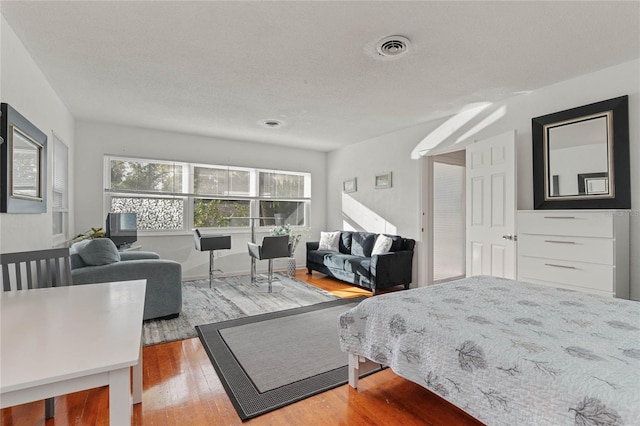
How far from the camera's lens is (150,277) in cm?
312

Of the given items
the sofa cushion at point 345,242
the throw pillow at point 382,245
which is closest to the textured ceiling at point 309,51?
the throw pillow at point 382,245

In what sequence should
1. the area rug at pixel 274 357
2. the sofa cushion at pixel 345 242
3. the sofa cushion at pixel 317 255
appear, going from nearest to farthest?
1. the area rug at pixel 274 357
2. the sofa cushion at pixel 317 255
3. the sofa cushion at pixel 345 242

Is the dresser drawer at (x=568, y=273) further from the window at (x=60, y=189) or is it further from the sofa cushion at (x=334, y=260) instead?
the window at (x=60, y=189)

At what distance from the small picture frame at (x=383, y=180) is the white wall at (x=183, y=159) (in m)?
1.66

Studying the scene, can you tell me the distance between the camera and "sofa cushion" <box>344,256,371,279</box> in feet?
14.5

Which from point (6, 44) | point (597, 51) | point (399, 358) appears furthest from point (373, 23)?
point (6, 44)

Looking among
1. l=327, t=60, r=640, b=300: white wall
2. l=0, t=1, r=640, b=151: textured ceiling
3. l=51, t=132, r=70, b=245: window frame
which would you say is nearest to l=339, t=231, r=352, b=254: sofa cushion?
l=327, t=60, r=640, b=300: white wall

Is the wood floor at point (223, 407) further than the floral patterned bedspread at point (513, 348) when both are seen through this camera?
Yes

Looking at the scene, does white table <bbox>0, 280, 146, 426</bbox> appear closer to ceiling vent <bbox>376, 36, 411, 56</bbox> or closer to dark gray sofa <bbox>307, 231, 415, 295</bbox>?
ceiling vent <bbox>376, 36, 411, 56</bbox>

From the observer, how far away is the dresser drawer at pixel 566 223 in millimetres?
2514

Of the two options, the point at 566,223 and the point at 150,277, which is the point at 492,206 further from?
the point at 150,277

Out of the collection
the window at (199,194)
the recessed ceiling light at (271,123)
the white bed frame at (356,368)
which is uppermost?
the recessed ceiling light at (271,123)

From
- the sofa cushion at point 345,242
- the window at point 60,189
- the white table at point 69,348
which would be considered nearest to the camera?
the white table at point 69,348

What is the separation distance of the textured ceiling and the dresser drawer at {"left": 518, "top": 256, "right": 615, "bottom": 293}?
1757mm
